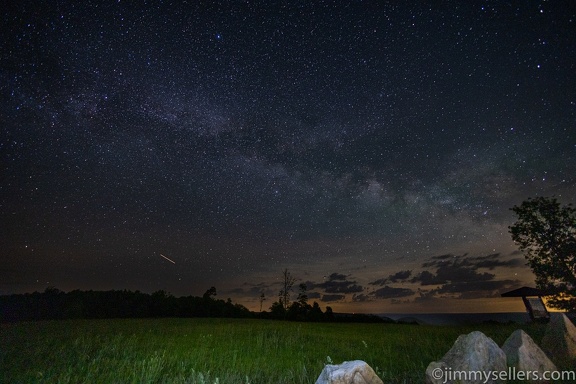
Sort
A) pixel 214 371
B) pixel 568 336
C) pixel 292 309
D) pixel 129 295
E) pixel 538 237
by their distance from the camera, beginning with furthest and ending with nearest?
pixel 292 309, pixel 129 295, pixel 538 237, pixel 214 371, pixel 568 336

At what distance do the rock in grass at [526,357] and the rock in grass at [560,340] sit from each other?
5.29ft

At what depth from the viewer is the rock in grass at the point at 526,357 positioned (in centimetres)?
718

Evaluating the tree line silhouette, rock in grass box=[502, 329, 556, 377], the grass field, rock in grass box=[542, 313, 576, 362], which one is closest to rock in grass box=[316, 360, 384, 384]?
the grass field

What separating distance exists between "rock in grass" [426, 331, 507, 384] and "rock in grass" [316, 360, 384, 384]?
6.92ft

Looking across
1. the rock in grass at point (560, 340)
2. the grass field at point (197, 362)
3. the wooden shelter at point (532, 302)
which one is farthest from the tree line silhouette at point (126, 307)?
the rock in grass at point (560, 340)

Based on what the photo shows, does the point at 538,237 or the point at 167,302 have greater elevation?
the point at 538,237

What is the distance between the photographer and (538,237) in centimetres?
2653

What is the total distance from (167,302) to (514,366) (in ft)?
201

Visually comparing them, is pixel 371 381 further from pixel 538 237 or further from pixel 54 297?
pixel 54 297

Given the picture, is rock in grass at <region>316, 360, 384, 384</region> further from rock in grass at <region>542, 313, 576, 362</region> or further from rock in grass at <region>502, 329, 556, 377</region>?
rock in grass at <region>542, 313, 576, 362</region>

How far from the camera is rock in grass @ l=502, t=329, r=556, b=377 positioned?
7184mm

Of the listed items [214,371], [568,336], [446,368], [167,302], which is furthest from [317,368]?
[167,302]

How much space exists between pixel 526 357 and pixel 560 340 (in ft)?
8.18

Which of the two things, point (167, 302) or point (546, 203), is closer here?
point (546, 203)
